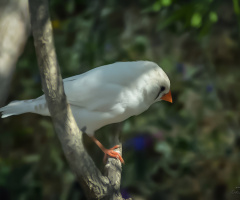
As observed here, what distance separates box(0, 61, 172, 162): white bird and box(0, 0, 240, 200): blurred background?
1.50ft

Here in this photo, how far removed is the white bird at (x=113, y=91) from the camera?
121 cm

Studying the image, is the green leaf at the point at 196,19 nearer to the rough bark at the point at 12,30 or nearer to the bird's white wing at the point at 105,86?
the bird's white wing at the point at 105,86

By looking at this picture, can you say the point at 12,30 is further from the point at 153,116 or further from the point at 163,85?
the point at 153,116

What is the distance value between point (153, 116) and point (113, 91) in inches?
45.9

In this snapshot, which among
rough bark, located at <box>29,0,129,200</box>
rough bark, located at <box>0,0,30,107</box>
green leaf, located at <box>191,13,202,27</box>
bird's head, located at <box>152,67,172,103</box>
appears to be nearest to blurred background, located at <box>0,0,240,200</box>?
green leaf, located at <box>191,13,202,27</box>

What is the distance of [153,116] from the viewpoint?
7.83 ft

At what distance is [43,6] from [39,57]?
0.32 ft

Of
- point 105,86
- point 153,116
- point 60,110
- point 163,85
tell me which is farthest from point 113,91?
point 153,116

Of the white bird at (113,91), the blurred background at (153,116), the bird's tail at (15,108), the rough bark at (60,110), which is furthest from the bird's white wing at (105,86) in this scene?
the blurred background at (153,116)

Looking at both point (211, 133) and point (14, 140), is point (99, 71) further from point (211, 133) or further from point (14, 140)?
point (14, 140)

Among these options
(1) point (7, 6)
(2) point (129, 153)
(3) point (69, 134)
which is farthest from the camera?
(2) point (129, 153)

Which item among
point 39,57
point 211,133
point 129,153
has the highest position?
point 39,57

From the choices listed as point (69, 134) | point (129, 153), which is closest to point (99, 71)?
point (69, 134)

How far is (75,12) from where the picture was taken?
310cm
